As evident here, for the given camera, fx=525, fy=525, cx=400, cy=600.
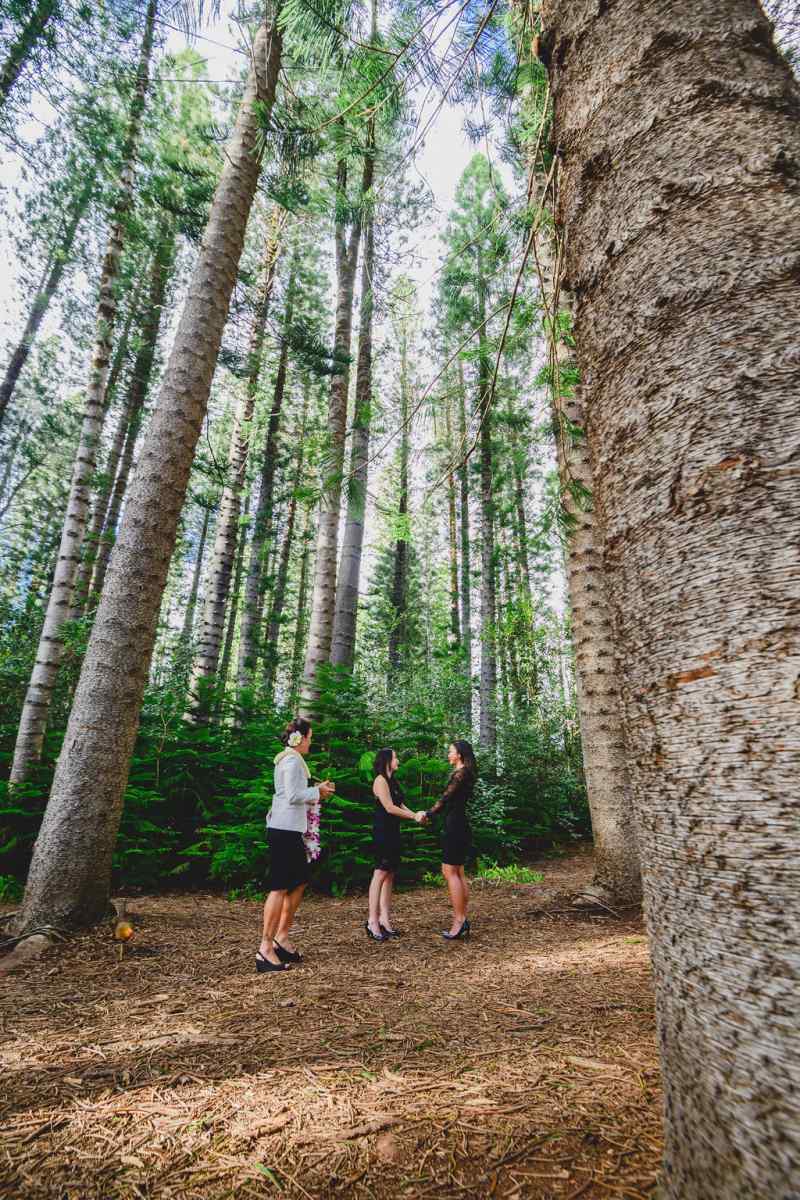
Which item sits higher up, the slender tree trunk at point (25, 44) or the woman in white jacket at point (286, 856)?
the slender tree trunk at point (25, 44)

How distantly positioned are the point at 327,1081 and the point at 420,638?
23427 mm

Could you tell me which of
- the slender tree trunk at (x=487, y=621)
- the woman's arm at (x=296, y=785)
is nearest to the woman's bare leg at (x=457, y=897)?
the woman's arm at (x=296, y=785)

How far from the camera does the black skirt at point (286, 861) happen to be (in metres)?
4.02

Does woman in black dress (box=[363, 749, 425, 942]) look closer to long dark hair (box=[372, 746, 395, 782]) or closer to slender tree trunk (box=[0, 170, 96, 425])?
long dark hair (box=[372, 746, 395, 782])

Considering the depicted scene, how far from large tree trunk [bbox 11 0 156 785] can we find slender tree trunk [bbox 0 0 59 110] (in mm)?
1041

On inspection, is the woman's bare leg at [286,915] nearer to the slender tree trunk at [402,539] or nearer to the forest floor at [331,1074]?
the forest floor at [331,1074]

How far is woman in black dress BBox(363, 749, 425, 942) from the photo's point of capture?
4727 mm

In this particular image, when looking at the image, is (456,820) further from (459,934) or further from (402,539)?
(402,539)

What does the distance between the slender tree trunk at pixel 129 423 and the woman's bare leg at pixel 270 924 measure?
8.20m

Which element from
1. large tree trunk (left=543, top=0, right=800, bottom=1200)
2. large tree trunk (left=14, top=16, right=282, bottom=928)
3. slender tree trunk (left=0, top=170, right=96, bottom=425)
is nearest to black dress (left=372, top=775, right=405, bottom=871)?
large tree trunk (left=14, top=16, right=282, bottom=928)

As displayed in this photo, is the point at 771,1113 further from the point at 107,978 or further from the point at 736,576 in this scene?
the point at 107,978

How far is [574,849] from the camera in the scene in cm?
1026

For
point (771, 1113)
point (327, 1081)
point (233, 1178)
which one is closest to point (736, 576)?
point (771, 1113)

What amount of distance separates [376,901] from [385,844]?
1.57 feet
